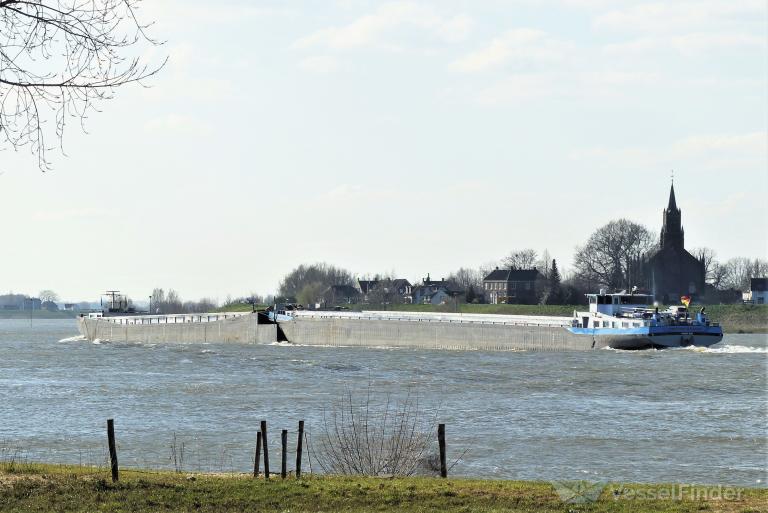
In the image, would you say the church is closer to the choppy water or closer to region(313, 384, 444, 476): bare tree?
the choppy water

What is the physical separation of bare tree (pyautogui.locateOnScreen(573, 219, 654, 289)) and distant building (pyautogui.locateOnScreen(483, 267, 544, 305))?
25.6 m

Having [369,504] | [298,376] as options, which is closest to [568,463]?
[369,504]

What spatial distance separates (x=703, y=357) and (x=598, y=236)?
87.0 meters

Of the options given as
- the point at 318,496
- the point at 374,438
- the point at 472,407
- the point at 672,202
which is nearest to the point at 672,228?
the point at 672,202

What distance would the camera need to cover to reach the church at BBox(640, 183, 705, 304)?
148375 millimetres

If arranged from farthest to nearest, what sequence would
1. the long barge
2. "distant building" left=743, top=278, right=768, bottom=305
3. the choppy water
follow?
1. "distant building" left=743, top=278, right=768, bottom=305
2. the long barge
3. the choppy water

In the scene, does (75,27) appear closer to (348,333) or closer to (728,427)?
(728,427)

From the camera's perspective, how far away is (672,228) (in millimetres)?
155125

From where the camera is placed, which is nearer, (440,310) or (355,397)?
(355,397)

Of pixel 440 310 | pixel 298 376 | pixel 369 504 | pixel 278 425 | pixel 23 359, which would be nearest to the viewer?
pixel 369 504

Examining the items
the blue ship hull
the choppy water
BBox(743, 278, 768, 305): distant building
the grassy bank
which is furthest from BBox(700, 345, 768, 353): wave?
BBox(743, 278, 768, 305): distant building

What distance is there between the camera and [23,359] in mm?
71750

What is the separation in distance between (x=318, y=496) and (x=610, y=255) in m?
136

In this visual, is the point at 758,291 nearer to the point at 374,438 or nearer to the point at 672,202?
the point at 672,202
